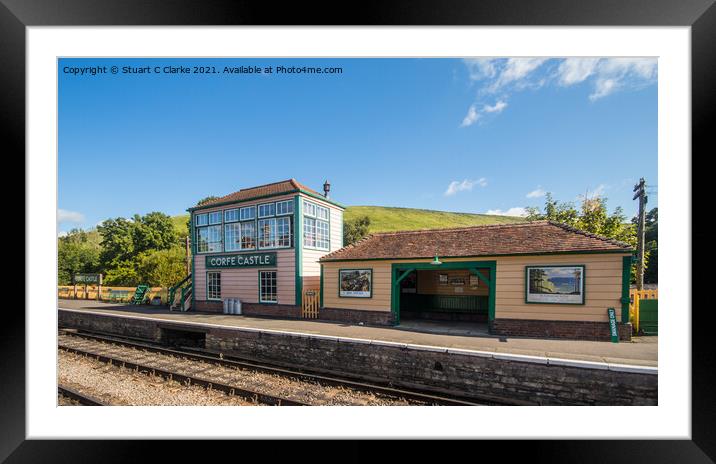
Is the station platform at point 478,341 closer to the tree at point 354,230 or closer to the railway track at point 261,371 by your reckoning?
the railway track at point 261,371

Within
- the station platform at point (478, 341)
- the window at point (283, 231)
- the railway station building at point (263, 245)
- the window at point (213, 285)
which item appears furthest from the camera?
the window at point (213, 285)

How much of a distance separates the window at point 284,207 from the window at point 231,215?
7.59 ft

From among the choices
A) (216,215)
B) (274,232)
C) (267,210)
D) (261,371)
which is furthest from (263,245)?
(261,371)

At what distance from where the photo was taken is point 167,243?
27625mm

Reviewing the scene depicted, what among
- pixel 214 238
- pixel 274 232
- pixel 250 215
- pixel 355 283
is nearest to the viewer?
pixel 355 283

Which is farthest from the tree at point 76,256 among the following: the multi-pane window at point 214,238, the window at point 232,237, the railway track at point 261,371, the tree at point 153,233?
the railway track at point 261,371

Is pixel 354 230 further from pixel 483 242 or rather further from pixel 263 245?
pixel 483 242

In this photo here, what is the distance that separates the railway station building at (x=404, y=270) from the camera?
22.3 feet

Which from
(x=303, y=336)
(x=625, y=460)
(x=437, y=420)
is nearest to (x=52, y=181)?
(x=303, y=336)

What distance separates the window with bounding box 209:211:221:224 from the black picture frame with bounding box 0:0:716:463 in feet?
31.6

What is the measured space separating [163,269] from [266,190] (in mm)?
12736

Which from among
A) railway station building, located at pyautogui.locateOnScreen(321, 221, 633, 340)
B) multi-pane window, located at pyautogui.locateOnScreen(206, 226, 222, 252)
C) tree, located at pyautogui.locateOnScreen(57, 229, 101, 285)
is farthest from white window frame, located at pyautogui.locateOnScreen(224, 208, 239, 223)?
tree, located at pyautogui.locateOnScreen(57, 229, 101, 285)

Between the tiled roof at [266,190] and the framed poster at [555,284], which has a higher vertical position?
the tiled roof at [266,190]

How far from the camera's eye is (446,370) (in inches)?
221
